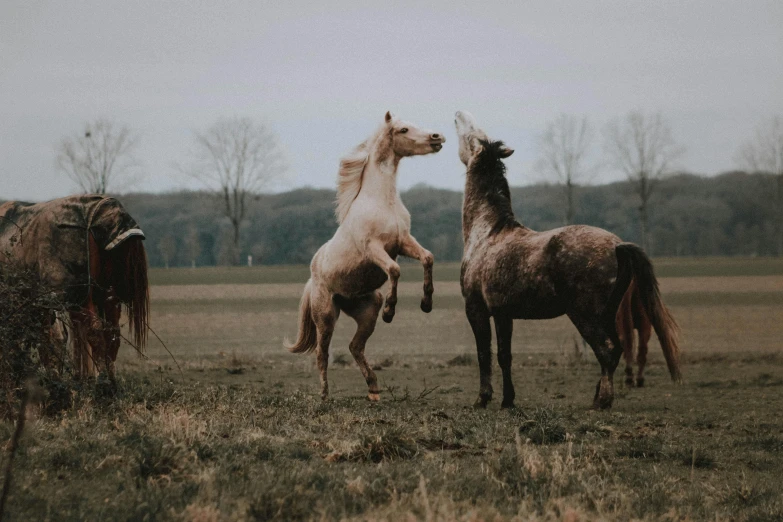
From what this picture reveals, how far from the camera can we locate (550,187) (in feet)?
78.4

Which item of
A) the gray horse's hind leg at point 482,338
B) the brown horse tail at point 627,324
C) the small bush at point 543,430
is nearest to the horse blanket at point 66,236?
the gray horse's hind leg at point 482,338

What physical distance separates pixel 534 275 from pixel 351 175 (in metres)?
2.40

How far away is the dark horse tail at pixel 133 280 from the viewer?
29.3 ft

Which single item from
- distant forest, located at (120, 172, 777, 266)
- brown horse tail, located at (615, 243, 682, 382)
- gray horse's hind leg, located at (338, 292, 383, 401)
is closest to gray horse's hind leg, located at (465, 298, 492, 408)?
gray horse's hind leg, located at (338, 292, 383, 401)

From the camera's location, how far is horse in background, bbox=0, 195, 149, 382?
27.4 feet

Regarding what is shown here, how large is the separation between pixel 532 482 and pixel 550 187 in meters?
19.4

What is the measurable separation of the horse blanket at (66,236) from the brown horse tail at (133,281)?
0.69 feet

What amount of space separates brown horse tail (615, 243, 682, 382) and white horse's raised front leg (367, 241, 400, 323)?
212 centimetres

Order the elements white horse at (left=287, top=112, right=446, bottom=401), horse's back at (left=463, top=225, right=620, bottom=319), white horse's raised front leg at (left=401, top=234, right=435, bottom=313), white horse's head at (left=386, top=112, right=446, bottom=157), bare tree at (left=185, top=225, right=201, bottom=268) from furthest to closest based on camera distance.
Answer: bare tree at (left=185, top=225, right=201, bottom=268) → white horse's head at (left=386, top=112, right=446, bottom=157) → white horse at (left=287, top=112, right=446, bottom=401) → white horse's raised front leg at (left=401, top=234, right=435, bottom=313) → horse's back at (left=463, top=225, right=620, bottom=319)

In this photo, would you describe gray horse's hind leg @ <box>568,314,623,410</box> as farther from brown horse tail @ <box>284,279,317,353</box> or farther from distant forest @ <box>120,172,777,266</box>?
distant forest @ <box>120,172,777,266</box>

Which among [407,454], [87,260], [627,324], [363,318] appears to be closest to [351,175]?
[363,318]

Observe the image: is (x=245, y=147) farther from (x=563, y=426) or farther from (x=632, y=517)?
(x=632, y=517)

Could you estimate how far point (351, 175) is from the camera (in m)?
9.71

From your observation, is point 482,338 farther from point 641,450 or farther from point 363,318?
point 641,450
